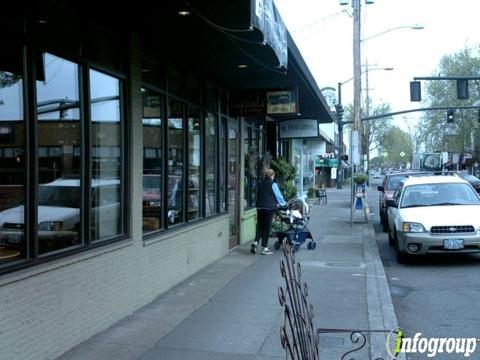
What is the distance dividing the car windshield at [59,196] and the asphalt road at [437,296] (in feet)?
11.8

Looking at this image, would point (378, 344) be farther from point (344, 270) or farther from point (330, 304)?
point (344, 270)

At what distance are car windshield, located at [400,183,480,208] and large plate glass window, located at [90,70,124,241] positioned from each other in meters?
6.81

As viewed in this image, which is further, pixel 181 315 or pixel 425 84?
pixel 425 84

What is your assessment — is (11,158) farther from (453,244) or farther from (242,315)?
(453,244)

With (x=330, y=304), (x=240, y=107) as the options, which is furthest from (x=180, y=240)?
(x=240, y=107)

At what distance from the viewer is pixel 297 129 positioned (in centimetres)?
1781

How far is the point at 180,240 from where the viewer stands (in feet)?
29.5

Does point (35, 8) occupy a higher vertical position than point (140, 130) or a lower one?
higher

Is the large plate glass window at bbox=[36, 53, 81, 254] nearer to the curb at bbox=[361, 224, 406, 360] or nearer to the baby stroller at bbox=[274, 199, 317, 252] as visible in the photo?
the curb at bbox=[361, 224, 406, 360]

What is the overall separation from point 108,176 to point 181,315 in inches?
70.5

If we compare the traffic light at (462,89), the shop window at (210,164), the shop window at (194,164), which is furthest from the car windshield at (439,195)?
the traffic light at (462,89)

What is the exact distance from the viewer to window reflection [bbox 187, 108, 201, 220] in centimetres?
986

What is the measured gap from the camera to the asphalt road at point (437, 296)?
6.85 metres

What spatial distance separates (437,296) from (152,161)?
4335mm
